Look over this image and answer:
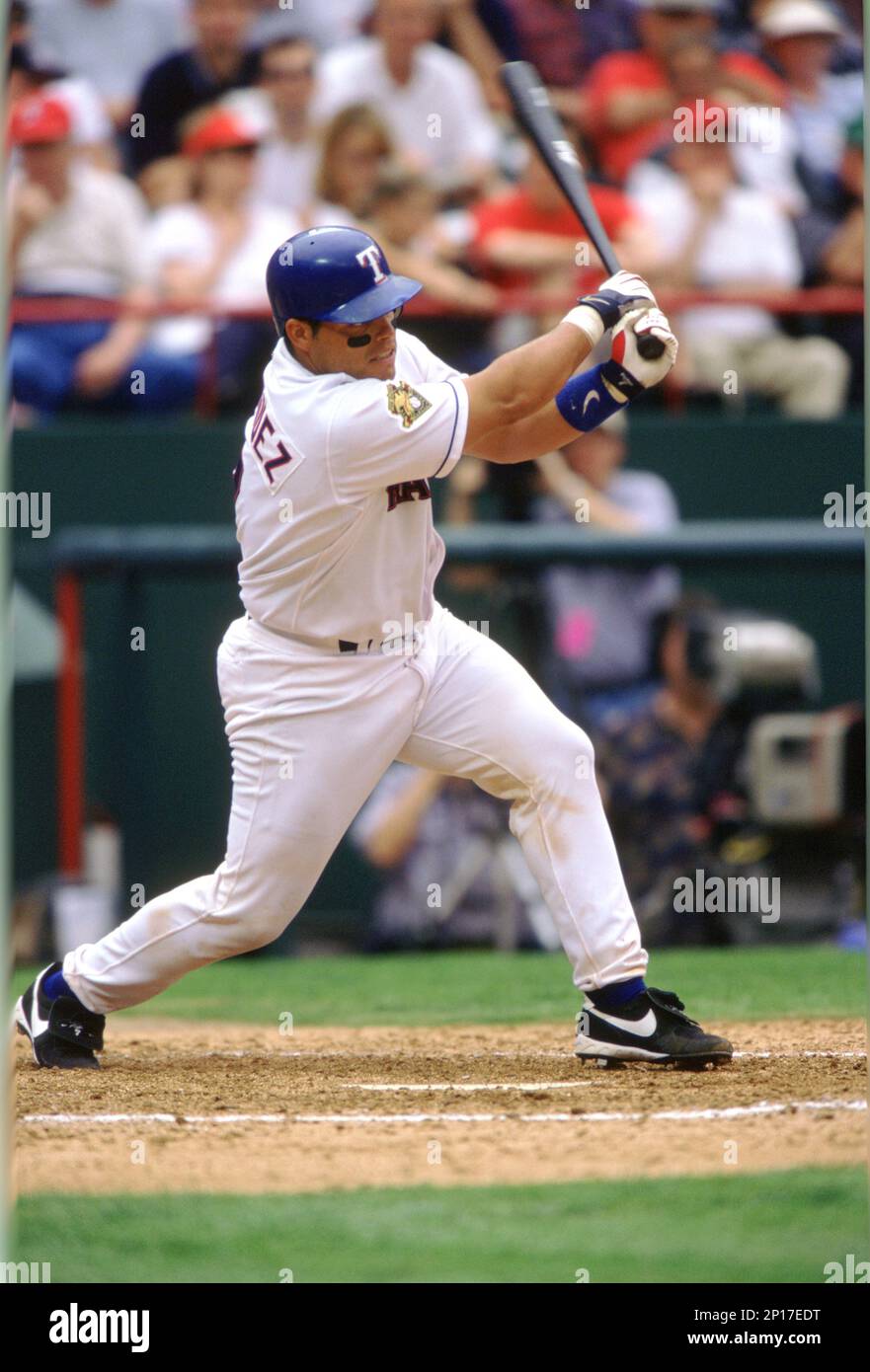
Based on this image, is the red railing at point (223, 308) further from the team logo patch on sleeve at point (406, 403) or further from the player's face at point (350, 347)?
the team logo patch on sleeve at point (406, 403)

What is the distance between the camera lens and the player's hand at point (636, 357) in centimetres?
419

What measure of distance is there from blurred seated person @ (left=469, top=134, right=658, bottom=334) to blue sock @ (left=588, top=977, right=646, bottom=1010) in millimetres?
4287

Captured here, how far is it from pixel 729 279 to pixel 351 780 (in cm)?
500

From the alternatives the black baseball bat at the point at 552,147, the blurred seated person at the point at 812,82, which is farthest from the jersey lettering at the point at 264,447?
the blurred seated person at the point at 812,82

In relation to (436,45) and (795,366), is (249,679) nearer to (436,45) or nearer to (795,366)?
(795,366)

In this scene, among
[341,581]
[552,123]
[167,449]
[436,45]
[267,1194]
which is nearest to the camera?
[267,1194]

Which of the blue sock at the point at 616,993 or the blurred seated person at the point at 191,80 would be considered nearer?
the blue sock at the point at 616,993

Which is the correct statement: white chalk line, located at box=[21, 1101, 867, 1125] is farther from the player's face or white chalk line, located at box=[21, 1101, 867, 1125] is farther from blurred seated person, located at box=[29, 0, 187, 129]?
blurred seated person, located at box=[29, 0, 187, 129]

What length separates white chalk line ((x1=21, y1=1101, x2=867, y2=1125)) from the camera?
3982 millimetres

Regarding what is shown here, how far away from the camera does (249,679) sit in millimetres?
4332

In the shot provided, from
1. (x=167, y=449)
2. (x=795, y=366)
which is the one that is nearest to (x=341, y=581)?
(x=167, y=449)

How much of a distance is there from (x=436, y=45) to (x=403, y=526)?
5.73 metres

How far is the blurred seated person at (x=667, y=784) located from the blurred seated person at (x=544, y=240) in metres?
1.66
